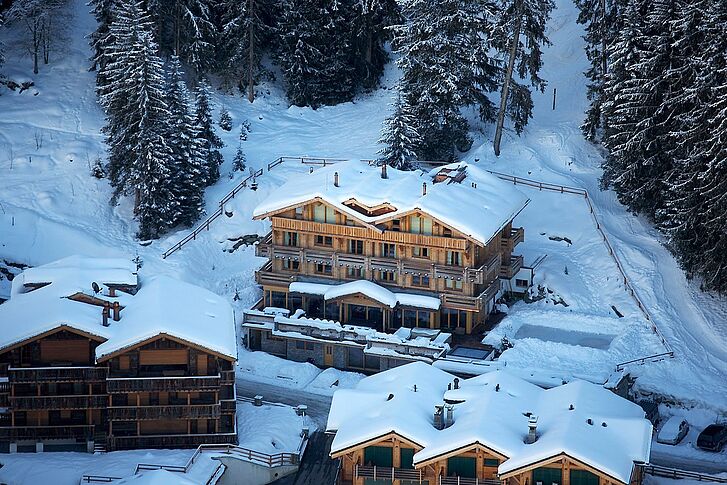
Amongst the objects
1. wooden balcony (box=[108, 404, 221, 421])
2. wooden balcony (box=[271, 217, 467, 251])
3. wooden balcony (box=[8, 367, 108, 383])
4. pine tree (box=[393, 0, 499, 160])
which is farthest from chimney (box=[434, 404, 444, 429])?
pine tree (box=[393, 0, 499, 160])

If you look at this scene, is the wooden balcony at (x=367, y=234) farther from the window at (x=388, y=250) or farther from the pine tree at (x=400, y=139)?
the pine tree at (x=400, y=139)

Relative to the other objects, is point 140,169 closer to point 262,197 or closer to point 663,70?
point 262,197

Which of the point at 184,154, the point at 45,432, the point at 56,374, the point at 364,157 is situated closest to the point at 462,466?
the point at 56,374

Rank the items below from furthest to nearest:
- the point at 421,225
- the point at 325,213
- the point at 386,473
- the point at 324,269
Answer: the point at 324,269, the point at 325,213, the point at 421,225, the point at 386,473

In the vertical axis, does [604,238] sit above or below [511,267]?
above

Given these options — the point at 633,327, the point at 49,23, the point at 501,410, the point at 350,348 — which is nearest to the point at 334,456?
the point at 501,410

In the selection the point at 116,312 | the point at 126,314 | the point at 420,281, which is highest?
the point at 420,281

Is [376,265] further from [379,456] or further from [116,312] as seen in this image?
[379,456]
